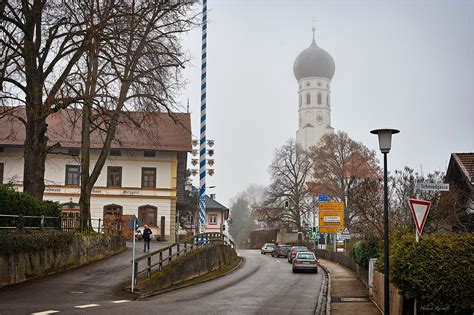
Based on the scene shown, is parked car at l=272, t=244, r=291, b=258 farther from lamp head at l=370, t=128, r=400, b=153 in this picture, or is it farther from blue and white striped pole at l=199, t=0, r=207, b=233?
lamp head at l=370, t=128, r=400, b=153

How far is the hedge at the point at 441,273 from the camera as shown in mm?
13898

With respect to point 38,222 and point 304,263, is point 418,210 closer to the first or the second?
point 38,222

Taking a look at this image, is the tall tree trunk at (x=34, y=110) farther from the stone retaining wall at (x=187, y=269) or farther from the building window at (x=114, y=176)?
the building window at (x=114, y=176)

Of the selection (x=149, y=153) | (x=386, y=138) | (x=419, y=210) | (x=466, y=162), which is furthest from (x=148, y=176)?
(x=419, y=210)

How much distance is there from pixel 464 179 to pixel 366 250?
26.8ft

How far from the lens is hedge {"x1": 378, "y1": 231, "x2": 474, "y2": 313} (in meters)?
13.9

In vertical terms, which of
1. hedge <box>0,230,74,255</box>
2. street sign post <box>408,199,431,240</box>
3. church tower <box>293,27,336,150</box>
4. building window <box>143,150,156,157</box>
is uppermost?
church tower <box>293,27,336,150</box>

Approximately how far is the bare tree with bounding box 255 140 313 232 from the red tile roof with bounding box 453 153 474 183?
40006 millimetres

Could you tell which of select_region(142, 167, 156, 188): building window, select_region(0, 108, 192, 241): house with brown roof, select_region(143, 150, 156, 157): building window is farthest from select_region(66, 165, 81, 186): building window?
select_region(143, 150, 156, 157): building window

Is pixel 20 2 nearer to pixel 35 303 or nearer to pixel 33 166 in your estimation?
pixel 33 166

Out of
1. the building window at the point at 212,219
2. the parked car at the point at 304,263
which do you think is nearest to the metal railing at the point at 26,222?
the parked car at the point at 304,263

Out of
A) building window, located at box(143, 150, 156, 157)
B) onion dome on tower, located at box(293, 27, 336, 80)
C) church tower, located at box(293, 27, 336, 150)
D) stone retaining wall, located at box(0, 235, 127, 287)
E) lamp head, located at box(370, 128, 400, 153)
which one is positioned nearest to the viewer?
lamp head, located at box(370, 128, 400, 153)

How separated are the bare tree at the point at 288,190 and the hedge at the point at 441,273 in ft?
193

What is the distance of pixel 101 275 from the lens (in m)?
24.7
